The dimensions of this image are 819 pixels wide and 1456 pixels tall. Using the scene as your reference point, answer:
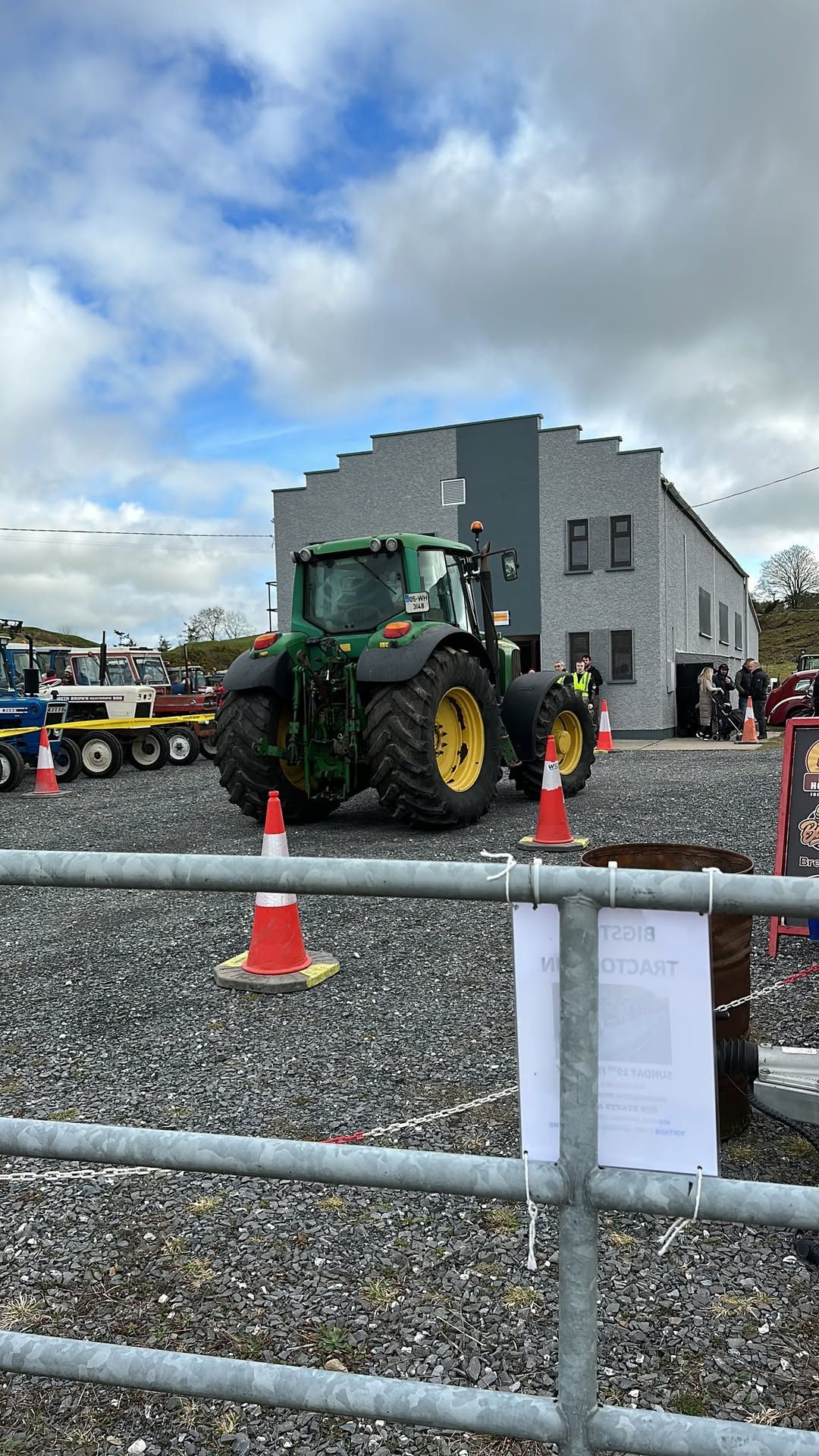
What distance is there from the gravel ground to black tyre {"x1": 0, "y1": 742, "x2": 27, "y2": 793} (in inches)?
309

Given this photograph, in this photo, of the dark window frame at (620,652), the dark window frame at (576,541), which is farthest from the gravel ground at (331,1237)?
the dark window frame at (576,541)

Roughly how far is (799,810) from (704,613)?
1023 inches

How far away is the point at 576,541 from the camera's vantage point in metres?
23.0

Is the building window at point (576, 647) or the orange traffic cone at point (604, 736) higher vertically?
the building window at point (576, 647)

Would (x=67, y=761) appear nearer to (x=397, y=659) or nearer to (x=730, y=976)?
(x=397, y=659)

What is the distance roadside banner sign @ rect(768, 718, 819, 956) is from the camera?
462 centimetres

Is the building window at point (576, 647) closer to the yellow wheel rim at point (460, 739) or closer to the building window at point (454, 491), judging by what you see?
the building window at point (454, 491)

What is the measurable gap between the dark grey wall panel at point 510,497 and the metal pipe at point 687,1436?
22205 mm

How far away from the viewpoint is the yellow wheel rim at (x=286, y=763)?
8.44m

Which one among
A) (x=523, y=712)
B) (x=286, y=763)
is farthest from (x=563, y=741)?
(x=286, y=763)

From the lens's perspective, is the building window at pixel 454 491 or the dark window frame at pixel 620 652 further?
the building window at pixel 454 491

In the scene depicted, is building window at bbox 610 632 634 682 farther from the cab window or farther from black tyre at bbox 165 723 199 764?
the cab window

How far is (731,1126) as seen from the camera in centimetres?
289

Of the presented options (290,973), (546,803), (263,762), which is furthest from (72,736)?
(290,973)
